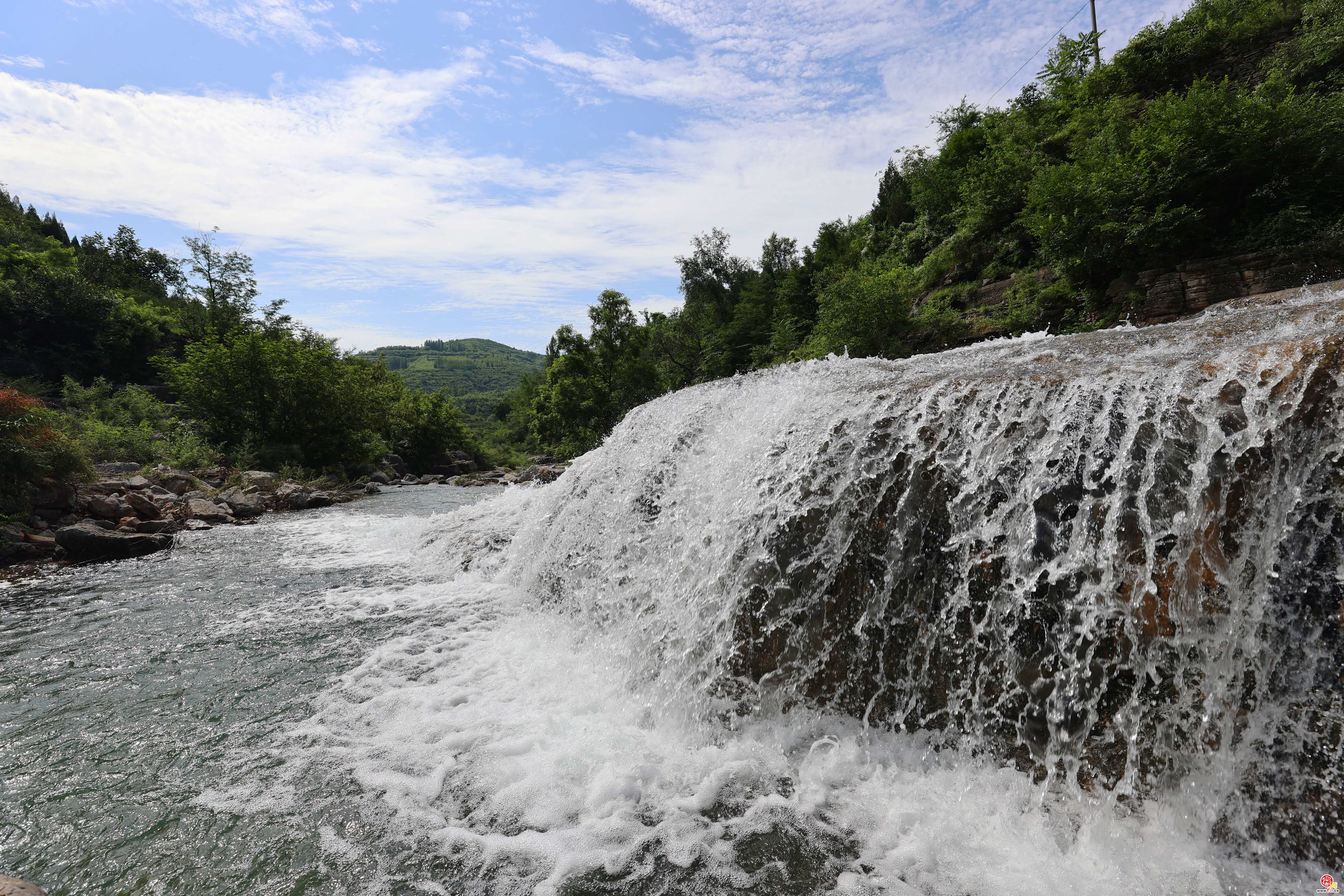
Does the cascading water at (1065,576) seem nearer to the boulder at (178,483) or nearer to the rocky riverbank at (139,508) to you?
the rocky riverbank at (139,508)

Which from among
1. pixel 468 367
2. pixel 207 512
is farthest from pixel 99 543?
pixel 468 367

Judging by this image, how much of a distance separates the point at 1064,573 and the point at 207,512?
15.2 meters

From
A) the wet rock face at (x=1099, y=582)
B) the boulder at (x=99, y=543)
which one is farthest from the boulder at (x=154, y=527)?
the wet rock face at (x=1099, y=582)

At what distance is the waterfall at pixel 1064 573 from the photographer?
7.95 feet

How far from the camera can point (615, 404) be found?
26.7 m

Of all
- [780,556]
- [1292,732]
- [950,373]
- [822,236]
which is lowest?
[1292,732]

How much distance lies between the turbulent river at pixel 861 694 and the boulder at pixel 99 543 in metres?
3.84

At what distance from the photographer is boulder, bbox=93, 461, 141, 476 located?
1285cm

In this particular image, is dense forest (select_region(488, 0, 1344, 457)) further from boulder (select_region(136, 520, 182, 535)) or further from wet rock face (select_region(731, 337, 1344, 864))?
boulder (select_region(136, 520, 182, 535))

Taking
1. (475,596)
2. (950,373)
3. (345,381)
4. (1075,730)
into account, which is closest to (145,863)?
(475,596)

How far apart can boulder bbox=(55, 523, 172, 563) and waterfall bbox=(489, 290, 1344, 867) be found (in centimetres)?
864

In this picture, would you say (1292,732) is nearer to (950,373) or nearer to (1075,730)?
(1075,730)

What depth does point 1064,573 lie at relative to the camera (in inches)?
117

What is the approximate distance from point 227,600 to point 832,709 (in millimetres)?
7185
